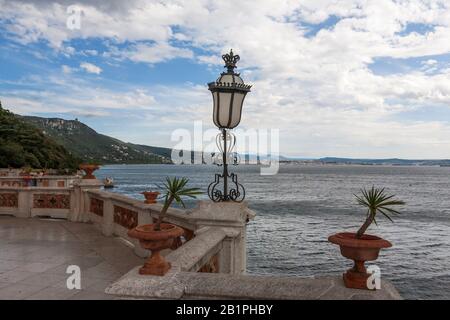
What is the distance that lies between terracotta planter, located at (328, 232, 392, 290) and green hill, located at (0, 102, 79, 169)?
70.0 meters

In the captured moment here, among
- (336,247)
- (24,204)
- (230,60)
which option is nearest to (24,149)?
(336,247)

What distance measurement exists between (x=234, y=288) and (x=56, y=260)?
5.09 meters

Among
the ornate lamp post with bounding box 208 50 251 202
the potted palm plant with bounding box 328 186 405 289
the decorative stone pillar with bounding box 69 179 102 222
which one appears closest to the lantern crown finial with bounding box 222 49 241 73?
the ornate lamp post with bounding box 208 50 251 202

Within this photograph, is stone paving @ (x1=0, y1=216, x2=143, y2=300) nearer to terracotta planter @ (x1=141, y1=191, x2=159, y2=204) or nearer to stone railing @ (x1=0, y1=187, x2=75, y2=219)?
terracotta planter @ (x1=141, y1=191, x2=159, y2=204)

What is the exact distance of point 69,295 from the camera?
528 cm

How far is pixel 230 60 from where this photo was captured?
607 centimetres

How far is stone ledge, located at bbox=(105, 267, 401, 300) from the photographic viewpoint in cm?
329

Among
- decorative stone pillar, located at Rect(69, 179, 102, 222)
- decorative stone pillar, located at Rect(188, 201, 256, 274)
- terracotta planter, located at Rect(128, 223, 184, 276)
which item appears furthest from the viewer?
decorative stone pillar, located at Rect(69, 179, 102, 222)

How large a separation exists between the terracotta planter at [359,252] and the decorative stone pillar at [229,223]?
228cm

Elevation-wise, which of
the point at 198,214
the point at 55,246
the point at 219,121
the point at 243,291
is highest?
the point at 219,121

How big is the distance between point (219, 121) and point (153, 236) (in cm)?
265
